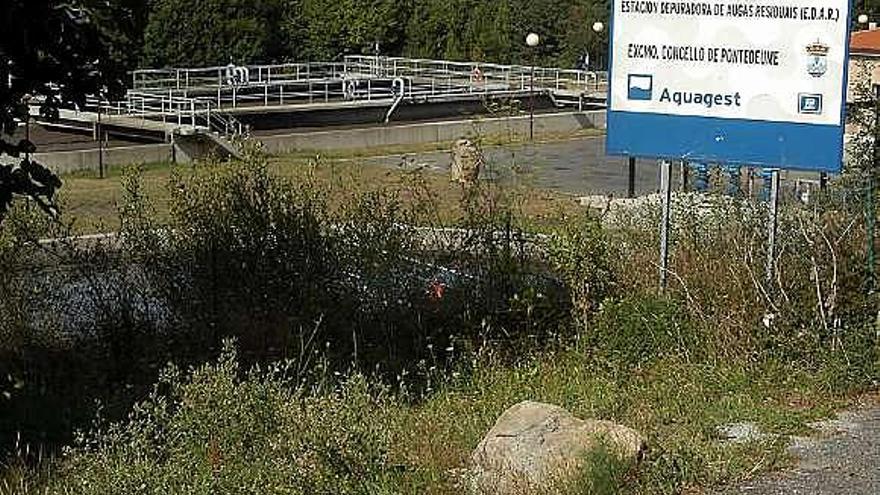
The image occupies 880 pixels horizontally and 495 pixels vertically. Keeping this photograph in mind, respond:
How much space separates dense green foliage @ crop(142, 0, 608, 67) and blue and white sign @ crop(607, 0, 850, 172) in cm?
5816

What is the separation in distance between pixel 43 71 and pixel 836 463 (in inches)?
162

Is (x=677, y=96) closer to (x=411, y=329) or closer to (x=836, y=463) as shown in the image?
(x=411, y=329)

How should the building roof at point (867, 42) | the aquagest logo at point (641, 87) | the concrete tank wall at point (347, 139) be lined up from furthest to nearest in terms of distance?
the building roof at point (867, 42)
the concrete tank wall at point (347, 139)
the aquagest logo at point (641, 87)

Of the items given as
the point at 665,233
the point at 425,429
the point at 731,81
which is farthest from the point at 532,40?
the point at 425,429

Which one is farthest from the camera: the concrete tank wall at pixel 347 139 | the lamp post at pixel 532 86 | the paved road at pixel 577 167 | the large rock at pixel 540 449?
the lamp post at pixel 532 86

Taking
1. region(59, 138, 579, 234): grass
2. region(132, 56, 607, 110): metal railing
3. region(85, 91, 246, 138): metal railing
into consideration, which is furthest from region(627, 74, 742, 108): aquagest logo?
region(132, 56, 607, 110): metal railing

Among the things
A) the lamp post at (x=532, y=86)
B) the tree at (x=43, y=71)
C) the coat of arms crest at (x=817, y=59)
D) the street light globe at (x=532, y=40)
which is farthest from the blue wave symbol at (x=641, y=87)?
the street light globe at (x=532, y=40)

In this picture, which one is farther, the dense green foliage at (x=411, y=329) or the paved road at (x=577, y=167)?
the paved road at (x=577, y=167)

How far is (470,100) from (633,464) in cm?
4658

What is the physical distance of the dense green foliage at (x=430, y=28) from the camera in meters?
68.8

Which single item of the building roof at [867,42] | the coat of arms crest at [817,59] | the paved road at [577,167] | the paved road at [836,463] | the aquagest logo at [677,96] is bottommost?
the paved road at [577,167]

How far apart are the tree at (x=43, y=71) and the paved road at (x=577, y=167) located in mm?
21783

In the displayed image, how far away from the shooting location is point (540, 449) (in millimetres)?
5492

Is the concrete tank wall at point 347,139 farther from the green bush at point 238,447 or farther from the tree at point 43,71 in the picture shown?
the green bush at point 238,447
